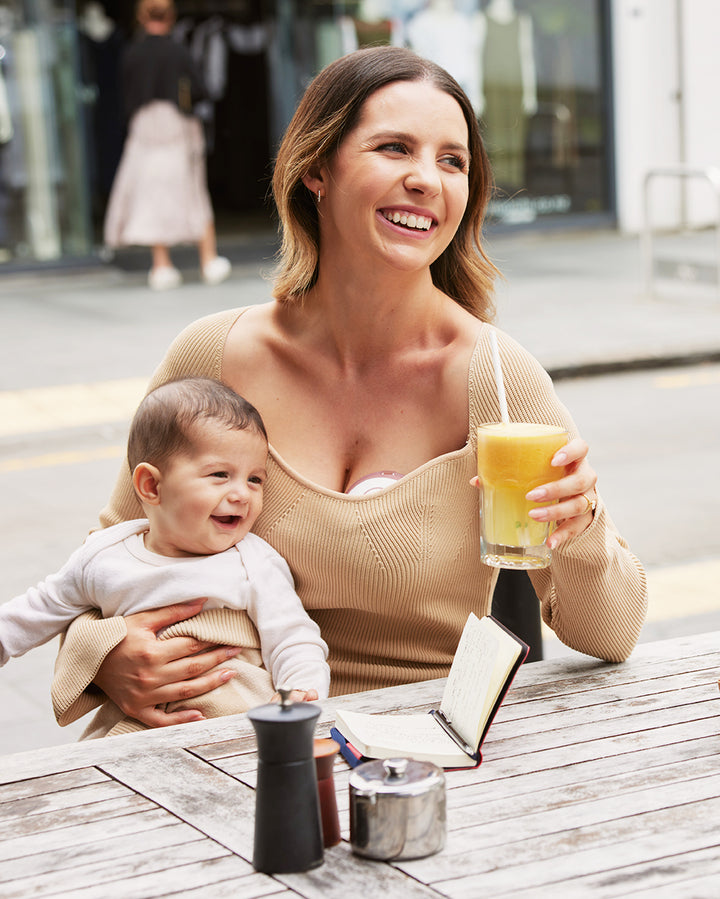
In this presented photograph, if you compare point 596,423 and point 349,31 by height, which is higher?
point 349,31

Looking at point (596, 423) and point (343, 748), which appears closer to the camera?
point (343, 748)

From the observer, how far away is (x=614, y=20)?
16062 mm

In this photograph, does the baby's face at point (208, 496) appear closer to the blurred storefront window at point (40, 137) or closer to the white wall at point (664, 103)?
the blurred storefront window at point (40, 137)

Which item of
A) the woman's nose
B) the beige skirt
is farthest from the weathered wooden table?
the beige skirt

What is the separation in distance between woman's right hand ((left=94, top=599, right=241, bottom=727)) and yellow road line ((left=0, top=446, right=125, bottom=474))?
5.34m

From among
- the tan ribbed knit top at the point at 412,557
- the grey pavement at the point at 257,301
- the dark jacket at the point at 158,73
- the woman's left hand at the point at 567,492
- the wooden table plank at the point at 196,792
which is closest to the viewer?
the wooden table plank at the point at 196,792

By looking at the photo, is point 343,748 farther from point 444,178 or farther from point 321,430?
point 444,178

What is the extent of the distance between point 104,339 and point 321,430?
8.08m

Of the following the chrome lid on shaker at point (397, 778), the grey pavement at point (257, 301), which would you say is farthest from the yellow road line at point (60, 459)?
the chrome lid on shaker at point (397, 778)

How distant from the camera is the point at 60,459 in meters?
7.93

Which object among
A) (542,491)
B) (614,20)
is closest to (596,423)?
(542,491)

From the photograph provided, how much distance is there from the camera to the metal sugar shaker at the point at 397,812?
1.72 metres

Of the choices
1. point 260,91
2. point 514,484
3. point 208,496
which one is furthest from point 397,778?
point 260,91

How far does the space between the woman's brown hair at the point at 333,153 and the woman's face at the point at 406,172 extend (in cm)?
3
